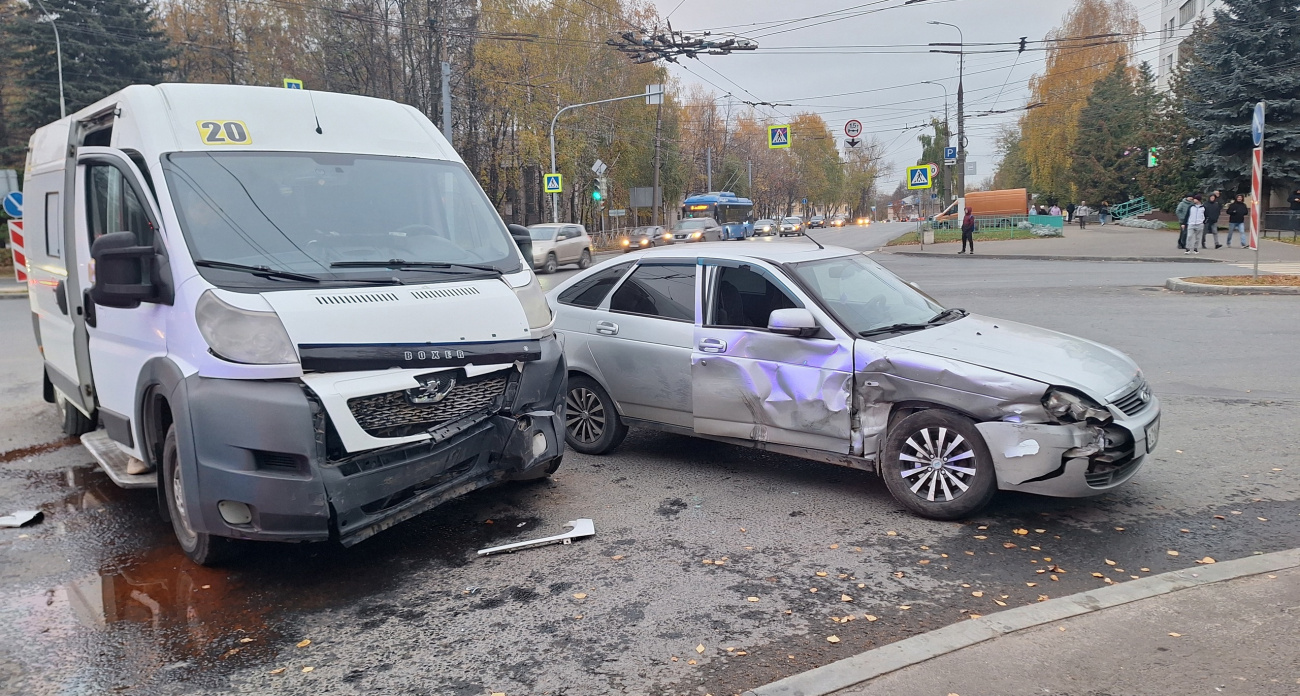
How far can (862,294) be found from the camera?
6277mm

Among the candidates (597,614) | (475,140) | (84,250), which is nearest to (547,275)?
(475,140)

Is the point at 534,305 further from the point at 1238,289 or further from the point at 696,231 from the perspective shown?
the point at 696,231

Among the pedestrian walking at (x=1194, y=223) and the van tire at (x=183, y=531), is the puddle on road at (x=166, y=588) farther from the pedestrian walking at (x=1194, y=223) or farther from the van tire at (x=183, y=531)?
the pedestrian walking at (x=1194, y=223)

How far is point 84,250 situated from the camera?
19.5 feet

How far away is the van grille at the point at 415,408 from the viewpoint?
4426mm

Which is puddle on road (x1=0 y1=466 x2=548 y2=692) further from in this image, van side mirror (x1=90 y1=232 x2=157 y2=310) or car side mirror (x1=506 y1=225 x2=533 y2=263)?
car side mirror (x1=506 y1=225 x2=533 y2=263)

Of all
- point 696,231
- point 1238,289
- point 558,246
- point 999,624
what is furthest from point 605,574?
point 696,231

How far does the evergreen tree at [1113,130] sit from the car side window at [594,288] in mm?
55863

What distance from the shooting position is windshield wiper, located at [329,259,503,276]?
4.90m

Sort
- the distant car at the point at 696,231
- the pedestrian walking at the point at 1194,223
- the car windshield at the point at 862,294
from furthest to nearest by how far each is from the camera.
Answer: the distant car at the point at 696,231 → the pedestrian walking at the point at 1194,223 → the car windshield at the point at 862,294

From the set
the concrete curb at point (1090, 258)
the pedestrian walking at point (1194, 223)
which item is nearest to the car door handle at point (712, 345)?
the concrete curb at point (1090, 258)

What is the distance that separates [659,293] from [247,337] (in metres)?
3.16

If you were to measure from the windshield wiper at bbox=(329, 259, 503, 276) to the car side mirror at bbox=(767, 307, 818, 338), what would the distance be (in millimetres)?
1776

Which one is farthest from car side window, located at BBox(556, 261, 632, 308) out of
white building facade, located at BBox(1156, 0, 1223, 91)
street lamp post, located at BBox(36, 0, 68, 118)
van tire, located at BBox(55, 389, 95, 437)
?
white building facade, located at BBox(1156, 0, 1223, 91)
